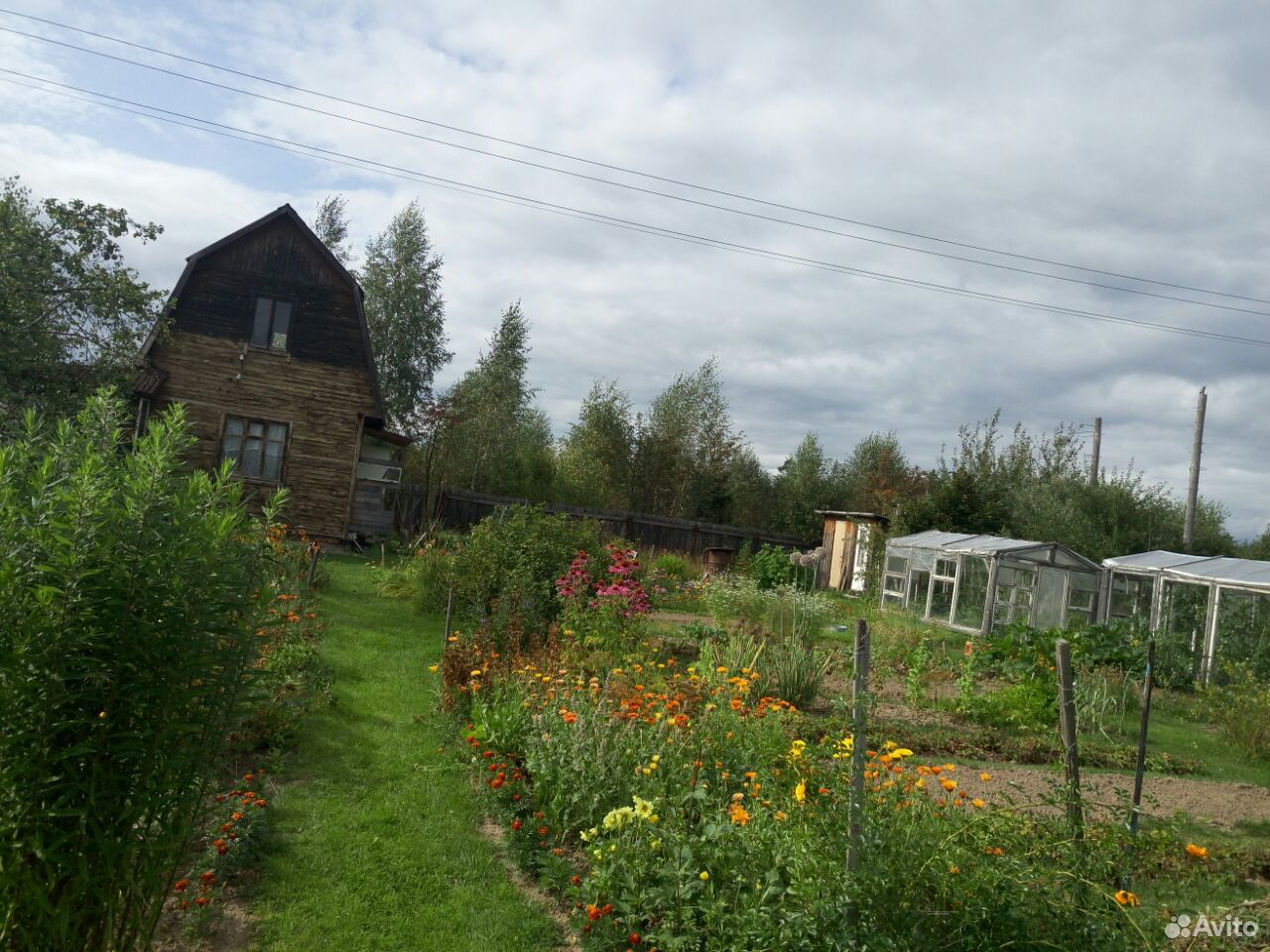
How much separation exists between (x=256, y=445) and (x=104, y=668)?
18192mm

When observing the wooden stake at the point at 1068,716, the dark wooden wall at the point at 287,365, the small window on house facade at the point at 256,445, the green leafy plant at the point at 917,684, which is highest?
→ the dark wooden wall at the point at 287,365

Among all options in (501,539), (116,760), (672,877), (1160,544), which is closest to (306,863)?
(672,877)

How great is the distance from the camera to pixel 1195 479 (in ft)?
81.0

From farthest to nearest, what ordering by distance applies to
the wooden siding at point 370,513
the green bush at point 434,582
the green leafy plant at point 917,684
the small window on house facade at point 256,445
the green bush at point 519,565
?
1. the wooden siding at point 370,513
2. the small window on house facade at point 256,445
3. the green bush at point 434,582
4. the green bush at point 519,565
5. the green leafy plant at point 917,684

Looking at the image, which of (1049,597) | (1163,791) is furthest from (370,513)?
(1163,791)

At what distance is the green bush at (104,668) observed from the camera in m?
2.42

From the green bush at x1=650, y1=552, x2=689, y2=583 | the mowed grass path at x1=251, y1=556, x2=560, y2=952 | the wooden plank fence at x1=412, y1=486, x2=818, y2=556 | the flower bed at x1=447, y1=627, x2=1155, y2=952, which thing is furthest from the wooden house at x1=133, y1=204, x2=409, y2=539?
the flower bed at x1=447, y1=627, x2=1155, y2=952

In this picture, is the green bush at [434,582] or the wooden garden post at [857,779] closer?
the wooden garden post at [857,779]

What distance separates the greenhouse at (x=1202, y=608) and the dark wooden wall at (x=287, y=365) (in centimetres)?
1509

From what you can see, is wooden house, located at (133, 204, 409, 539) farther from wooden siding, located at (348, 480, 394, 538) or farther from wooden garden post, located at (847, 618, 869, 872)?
wooden garden post, located at (847, 618, 869, 872)

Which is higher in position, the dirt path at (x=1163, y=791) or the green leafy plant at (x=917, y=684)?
the green leafy plant at (x=917, y=684)

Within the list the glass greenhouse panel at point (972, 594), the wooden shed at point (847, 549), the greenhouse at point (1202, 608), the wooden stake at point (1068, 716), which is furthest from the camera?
the wooden shed at point (847, 549)

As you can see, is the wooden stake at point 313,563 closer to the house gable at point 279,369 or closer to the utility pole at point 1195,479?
the house gable at point 279,369

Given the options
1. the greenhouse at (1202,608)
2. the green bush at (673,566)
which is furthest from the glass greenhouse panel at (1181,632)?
the green bush at (673,566)
